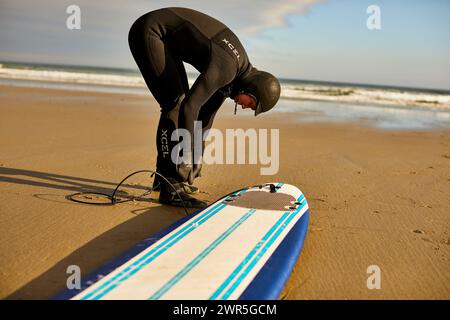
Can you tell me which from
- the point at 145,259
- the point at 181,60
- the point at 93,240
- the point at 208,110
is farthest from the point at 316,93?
the point at 145,259

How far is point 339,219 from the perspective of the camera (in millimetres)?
3582

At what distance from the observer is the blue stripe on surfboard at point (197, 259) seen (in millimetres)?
1964

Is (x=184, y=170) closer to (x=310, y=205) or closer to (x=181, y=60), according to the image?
(x=181, y=60)

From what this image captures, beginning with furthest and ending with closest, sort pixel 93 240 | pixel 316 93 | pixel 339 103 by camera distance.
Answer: pixel 316 93, pixel 339 103, pixel 93 240

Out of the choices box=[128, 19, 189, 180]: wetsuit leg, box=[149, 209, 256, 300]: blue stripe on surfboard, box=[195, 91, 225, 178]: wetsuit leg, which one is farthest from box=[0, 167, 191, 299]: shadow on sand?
box=[195, 91, 225, 178]: wetsuit leg

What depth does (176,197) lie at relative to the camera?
3.65 m

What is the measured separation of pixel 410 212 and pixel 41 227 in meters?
3.03

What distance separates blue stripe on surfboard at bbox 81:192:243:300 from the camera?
6.38 feet

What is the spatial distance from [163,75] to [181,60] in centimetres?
24

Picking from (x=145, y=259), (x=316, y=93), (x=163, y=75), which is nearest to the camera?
(x=145, y=259)

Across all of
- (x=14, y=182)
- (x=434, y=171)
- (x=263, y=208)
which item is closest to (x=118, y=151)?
(x=14, y=182)

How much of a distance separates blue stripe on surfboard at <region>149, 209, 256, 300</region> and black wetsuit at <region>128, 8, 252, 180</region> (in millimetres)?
850

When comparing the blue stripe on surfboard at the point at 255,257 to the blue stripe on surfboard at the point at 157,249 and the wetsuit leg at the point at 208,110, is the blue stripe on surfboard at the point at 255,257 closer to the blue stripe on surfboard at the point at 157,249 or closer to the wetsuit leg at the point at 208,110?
the blue stripe on surfboard at the point at 157,249
